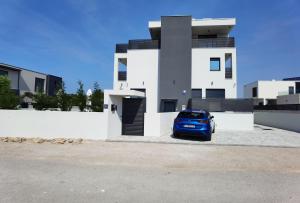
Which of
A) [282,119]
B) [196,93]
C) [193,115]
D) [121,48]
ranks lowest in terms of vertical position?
[282,119]

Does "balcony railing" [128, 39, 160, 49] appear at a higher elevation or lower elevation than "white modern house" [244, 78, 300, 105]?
higher

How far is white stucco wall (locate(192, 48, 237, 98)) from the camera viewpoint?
21438mm

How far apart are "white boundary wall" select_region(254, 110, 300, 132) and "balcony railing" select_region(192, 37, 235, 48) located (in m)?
7.56

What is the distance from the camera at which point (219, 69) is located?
71.7 ft

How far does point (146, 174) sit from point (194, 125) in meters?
6.23

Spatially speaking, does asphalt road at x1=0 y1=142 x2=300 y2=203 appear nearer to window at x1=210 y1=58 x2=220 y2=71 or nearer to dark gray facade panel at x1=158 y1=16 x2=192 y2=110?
dark gray facade panel at x1=158 y1=16 x2=192 y2=110

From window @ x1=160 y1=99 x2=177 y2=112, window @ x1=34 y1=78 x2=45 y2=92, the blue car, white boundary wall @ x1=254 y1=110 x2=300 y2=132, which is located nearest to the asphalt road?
the blue car

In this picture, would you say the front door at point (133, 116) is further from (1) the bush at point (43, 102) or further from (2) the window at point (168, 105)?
(2) the window at point (168, 105)

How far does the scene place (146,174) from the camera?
5.88m

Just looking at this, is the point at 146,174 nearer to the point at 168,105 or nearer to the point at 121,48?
the point at 168,105

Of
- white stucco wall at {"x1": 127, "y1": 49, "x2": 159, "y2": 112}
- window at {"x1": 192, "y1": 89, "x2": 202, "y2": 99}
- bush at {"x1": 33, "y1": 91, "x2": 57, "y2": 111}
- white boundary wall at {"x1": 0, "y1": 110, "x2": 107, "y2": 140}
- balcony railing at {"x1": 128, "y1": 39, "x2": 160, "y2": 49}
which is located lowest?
white boundary wall at {"x1": 0, "y1": 110, "x2": 107, "y2": 140}

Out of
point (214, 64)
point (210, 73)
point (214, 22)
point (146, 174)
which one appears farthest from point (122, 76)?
point (146, 174)

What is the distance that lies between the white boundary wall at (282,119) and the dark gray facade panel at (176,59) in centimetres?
792

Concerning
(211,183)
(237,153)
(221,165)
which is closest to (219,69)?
(237,153)
